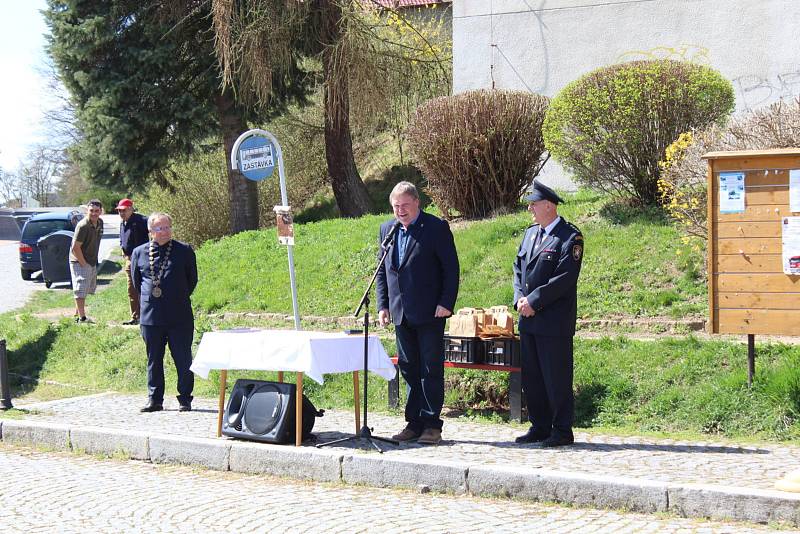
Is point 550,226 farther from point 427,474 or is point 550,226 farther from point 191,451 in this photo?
point 191,451

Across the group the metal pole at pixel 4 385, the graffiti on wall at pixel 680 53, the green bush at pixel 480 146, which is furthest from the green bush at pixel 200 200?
the metal pole at pixel 4 385

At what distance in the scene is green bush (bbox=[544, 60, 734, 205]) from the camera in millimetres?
12547

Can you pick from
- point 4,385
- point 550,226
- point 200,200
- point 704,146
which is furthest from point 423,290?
point 200,200

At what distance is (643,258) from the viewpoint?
11.9m

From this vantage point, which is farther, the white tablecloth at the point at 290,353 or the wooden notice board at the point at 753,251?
the wooden notice board at the point at 753,251

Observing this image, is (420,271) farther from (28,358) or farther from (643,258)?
(28,358)

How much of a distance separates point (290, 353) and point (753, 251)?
395 centimetres

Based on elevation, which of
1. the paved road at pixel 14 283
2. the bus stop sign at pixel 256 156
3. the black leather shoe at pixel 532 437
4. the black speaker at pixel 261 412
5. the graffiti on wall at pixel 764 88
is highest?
the graffiti on wall at pixel 764 88

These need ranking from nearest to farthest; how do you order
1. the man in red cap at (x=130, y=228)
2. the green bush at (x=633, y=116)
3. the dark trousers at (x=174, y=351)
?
the dark trousers at (x=174, y=351) → the green bush at (x=633, y=116) → the man in red cap at (x=130, y=228)

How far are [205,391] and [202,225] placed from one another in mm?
13328

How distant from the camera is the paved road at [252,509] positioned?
19.9ft

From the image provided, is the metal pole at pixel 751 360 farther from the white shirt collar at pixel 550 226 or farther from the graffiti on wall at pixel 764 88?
the graffiti on wall at pixel 764 88

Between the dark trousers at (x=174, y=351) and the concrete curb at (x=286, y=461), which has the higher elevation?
the dark trousers at (x=174, y=351)

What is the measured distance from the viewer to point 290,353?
7.97m
